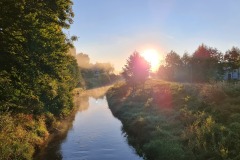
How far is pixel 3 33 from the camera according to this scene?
20234 millimetres

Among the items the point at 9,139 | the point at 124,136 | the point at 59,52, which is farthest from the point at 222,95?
the point at 9,139

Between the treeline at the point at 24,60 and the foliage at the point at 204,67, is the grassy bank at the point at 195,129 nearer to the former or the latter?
the treeline at the point at 24,60

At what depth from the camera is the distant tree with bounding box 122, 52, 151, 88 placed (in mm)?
75438

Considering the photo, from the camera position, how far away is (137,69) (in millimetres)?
75875

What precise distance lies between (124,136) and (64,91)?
1373cm

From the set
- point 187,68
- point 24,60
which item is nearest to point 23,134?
point 24,60

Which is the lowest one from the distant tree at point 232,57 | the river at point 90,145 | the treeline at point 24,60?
the river at point 90,145

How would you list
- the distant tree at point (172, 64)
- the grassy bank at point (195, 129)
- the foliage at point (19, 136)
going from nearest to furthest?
the grassy bank at point (195, 129) < the foliage at point (19, 136) < the distant tree at point (172, 64)

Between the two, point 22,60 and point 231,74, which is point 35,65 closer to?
point 22,60

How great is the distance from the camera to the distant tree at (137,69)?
75438 mm

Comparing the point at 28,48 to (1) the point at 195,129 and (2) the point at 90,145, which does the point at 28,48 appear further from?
(1) the point at 195,129

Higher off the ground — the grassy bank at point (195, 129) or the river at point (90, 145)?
the grassy bank at point (195, 129)

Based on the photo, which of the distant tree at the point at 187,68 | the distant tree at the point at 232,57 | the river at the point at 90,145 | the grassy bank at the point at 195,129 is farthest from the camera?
the distant tree at the point at 187,68

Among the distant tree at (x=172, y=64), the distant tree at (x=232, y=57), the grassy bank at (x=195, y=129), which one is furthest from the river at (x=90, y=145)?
the distant tree at (x=172, y=64)
